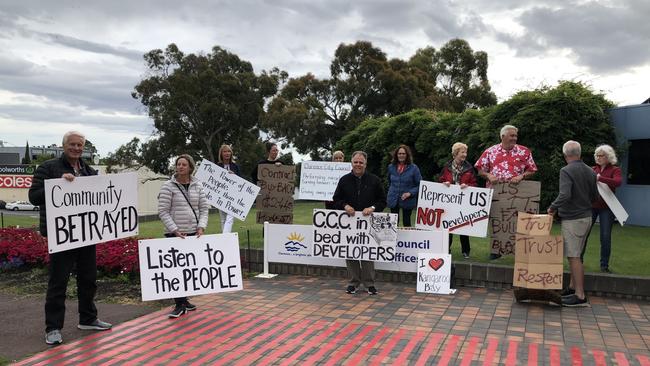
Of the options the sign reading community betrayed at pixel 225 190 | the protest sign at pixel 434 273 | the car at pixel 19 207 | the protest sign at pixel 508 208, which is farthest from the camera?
the car at pixel 19 207

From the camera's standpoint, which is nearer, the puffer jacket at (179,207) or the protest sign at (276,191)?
the puffer jacket at (179,207)

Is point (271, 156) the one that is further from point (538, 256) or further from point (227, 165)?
point (538, 256)

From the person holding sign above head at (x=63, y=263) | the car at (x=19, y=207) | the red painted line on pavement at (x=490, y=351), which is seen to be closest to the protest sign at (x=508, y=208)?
the red painted line on pavement at (x=490, y=351)

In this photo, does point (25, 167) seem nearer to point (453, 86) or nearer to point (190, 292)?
point (453, 86)

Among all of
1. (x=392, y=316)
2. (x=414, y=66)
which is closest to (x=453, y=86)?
(x=414, y=66)

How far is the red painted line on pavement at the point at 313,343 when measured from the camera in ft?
16.2

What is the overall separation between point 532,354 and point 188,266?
3818 mm

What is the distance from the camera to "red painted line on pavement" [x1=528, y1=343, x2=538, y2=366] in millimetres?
4824

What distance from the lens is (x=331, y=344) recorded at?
5355mm

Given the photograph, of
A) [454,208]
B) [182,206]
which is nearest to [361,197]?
[454,208]

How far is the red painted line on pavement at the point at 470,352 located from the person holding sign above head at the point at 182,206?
321 centimetres

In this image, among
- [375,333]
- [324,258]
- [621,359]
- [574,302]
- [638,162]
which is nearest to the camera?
A: [621,359]

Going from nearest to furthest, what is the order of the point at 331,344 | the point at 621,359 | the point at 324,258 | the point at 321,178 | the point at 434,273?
the point at 621,359 < the point at 331,344 < the point at 434,273 < the point at 324,258 < the point at 321,178

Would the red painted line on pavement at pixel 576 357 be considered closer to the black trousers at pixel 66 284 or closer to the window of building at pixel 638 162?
the black trousers at pixel 66 284
